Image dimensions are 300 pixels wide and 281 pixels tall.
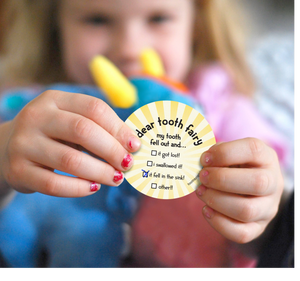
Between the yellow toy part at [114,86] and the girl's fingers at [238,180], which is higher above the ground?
the yellow toy part at [114,86]

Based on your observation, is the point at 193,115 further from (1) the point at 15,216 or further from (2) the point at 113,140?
(1) the point at 15,216

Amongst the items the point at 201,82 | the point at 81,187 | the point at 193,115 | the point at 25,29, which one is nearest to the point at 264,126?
the point at 201,82

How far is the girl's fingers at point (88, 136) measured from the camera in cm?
28

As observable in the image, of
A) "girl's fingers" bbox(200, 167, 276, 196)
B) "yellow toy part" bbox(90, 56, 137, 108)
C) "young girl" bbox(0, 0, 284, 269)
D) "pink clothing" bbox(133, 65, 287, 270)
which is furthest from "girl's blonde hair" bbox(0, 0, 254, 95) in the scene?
"girl's fingers" bbox(200, 167, 276, 196)

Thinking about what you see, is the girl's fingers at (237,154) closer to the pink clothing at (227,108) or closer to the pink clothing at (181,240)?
the pink clothing at (181,240)

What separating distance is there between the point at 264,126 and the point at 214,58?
0.23m

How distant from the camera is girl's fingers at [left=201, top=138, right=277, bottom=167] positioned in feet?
0.98

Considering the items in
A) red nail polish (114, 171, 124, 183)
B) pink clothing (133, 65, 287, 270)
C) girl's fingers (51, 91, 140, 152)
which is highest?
girl's fingers (51, 91, 140, 152)

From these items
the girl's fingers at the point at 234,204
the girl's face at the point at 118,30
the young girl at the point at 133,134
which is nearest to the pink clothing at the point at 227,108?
the young girl at the point at 133,134

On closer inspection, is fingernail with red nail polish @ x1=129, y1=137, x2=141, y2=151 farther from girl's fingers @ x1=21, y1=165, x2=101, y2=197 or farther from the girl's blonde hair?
the girl's blonde hair

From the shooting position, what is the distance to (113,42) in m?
0.56

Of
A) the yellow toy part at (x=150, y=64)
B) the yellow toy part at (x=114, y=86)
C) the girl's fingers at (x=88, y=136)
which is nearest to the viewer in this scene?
the girl's fingers at (x=88, y=136)

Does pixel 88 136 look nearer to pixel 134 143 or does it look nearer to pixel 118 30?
pixel 134 143

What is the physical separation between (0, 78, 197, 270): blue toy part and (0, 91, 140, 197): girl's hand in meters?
0.11
